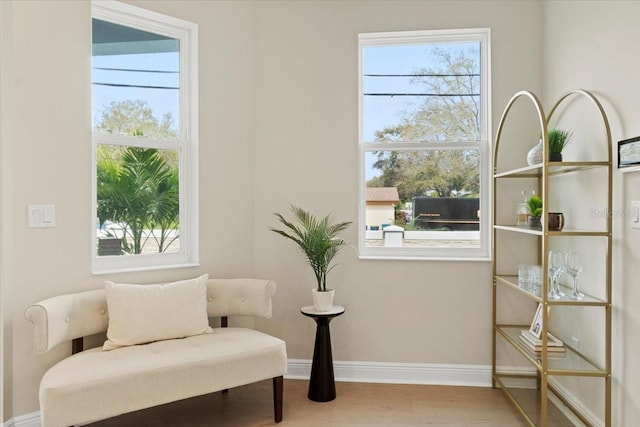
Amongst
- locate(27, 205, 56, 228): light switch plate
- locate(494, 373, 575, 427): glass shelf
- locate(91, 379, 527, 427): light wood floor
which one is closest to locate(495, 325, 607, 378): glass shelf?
locate(494, 373, 575, 427): glass shelf

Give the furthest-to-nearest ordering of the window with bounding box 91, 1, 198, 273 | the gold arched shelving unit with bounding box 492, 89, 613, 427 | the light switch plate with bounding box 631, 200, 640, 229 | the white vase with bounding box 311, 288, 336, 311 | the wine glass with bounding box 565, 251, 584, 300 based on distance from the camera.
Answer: the white vase with bounding box 311, 288, 336, 311 < the window with bounding box 91, 1, 198, 273 < the wine glass with bounding box 565, 251, 584, 300 < the gold arched shelving unit with bounding box 492, 89, 613, 427 < the light switch plate with bounding box 631, 200, 640, 229

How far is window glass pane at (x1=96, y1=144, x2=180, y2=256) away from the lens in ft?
8.96

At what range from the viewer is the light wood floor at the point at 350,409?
2.54m

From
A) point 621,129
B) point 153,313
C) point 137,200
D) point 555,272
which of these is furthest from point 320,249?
point 621,129

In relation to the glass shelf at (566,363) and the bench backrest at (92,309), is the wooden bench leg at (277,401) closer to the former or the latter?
the bench backrest at (92,309)

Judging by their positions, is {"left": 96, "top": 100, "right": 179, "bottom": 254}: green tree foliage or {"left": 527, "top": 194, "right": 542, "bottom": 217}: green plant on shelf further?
{"left": 96, "top": 100, "right": 179, "bottom": 254}: green tree foliage

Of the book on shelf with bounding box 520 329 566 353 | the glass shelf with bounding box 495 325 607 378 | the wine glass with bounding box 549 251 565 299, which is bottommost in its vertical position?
the glass shelf with bounding box 495 325 607 378

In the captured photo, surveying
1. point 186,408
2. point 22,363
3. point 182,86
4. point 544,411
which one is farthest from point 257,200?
point 544,411

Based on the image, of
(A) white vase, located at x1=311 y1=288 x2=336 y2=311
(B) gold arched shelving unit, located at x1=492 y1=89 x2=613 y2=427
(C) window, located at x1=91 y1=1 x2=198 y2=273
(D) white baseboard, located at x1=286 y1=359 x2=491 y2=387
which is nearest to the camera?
(B) gold arched shelving unit, located at x1=492 y1=89 x2=613 y2=427

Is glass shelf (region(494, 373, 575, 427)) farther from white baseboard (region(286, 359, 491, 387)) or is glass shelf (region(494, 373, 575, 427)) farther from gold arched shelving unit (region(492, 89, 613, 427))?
white baseboard (region(286, 359, 491, 387))

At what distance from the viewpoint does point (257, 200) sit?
329 cm

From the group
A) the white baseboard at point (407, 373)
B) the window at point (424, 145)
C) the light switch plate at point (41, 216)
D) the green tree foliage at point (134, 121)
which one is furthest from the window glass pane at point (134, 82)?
the white baseboard at point (407, 373)

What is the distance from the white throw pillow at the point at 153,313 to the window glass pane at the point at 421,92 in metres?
1.71

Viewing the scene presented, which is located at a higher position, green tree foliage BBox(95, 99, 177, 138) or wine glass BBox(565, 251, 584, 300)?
green tree foliage BBox(95, 99, 177, 138)
